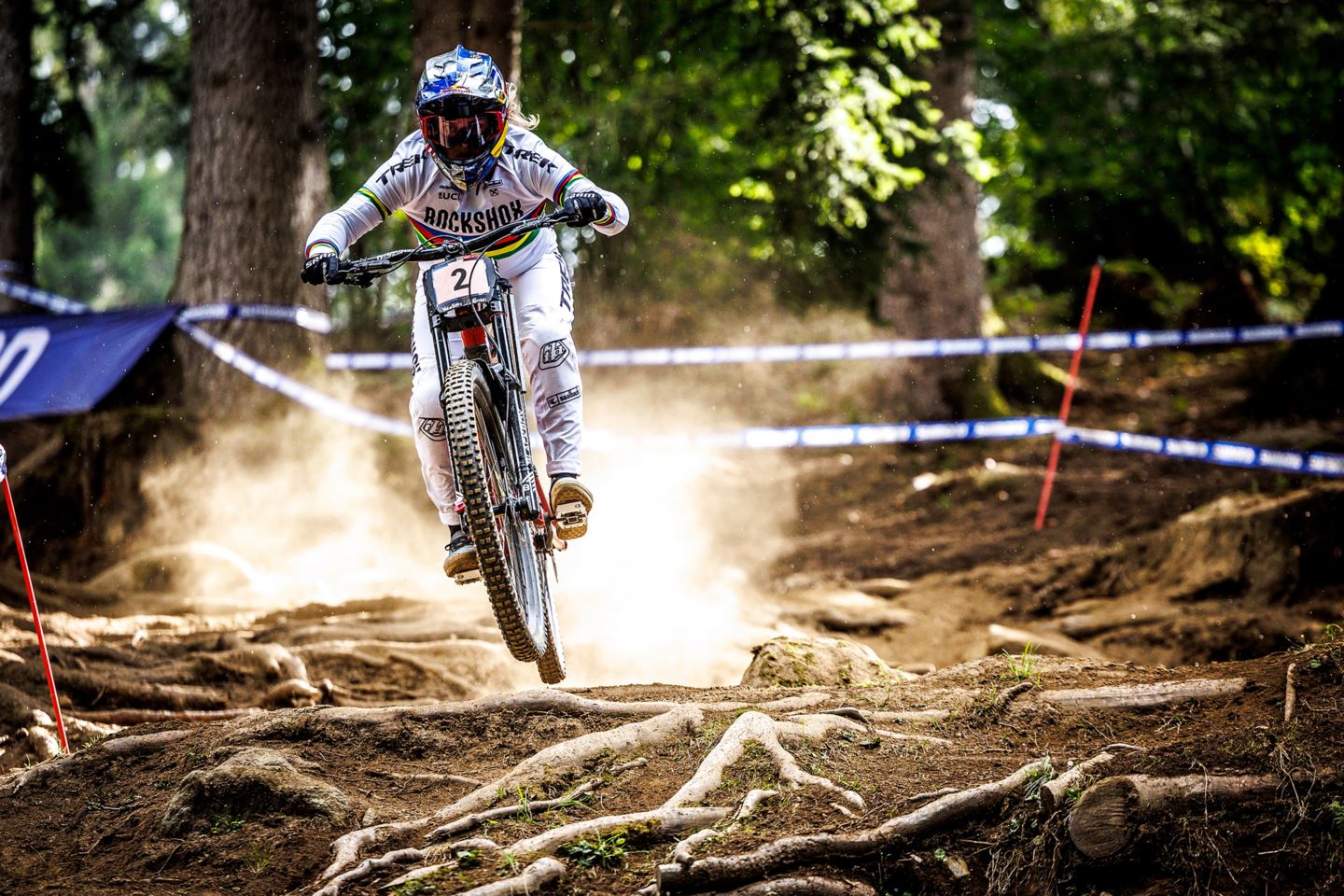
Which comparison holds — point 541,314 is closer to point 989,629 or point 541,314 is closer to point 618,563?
point 989,629

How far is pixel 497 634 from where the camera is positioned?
7.88 metres

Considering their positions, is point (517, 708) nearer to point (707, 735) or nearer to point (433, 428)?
point (707, 735)

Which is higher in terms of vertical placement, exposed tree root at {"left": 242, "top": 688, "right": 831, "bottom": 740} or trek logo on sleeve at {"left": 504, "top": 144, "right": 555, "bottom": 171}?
trek logo on sleeve at {"left": 504, "top": 144, "right": 555, "bottom": 171}

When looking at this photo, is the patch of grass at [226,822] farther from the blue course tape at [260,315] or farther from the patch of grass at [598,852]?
the blue course tape at [260,315]

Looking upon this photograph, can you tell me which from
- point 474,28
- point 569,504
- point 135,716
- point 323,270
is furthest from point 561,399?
point 474,28

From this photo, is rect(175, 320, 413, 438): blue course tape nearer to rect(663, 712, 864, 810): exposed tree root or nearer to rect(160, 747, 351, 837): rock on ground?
rect(160, 747, 351, 837): rock on ground

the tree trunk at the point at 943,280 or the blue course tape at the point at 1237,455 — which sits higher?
the tree trunk at the point at 943,280

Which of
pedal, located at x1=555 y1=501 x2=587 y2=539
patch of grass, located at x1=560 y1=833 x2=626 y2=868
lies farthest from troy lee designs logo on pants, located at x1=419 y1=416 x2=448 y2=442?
patch of grass, located at x1=560 y1=833 x2=626 y2=868

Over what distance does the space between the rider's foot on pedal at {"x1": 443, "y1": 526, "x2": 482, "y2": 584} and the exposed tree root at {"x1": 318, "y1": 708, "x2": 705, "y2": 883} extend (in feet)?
2.94

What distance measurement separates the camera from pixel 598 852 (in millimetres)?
3545

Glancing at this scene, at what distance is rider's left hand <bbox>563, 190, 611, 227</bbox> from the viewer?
5148 mm

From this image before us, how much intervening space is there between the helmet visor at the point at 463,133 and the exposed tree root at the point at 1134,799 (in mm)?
3605

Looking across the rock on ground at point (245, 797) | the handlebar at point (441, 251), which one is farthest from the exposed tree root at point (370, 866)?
the handlebar at point (441, 251)

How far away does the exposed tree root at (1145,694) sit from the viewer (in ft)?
14.8
